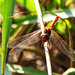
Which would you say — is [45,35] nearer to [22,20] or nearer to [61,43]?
[61,43]

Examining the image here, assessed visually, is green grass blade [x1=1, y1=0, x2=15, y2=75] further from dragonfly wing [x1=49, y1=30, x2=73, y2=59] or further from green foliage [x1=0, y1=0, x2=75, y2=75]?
dragonfly wing [x1=49, y1=30, x2=73, y2=59]

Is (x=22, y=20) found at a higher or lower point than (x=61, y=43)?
higher

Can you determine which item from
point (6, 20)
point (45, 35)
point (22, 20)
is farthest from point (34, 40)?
point (22, 20)

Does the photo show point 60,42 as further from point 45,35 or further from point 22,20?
point 22,20

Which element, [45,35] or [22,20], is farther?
[22,20]

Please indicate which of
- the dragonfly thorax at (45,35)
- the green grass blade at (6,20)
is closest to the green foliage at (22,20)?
the green grass blade at (6,20)

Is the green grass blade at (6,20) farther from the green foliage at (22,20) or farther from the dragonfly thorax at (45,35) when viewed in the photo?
the dragonfly thorax at (45,35)

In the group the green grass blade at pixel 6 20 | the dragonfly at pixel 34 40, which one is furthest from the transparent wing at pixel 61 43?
the green grass blade at pixel 6 20

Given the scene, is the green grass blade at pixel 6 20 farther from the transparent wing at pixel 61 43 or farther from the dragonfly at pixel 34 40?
the transparent wing at pixel 61 43

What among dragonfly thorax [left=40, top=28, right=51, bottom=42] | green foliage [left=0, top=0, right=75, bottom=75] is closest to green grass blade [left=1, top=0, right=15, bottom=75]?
green foliage [left=0, top=0, right=75, bottom=75]

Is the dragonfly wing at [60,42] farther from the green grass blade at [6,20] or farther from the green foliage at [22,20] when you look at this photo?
the green grass blade at [6,20]

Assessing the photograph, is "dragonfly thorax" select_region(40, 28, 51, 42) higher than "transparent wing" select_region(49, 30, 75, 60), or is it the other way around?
"dragonfly thorax" select_region(40, 28, 51, 42)

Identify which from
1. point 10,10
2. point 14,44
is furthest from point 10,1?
point 14,44

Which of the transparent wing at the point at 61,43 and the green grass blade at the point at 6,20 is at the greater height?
the green grass blade at the point at 6,20
